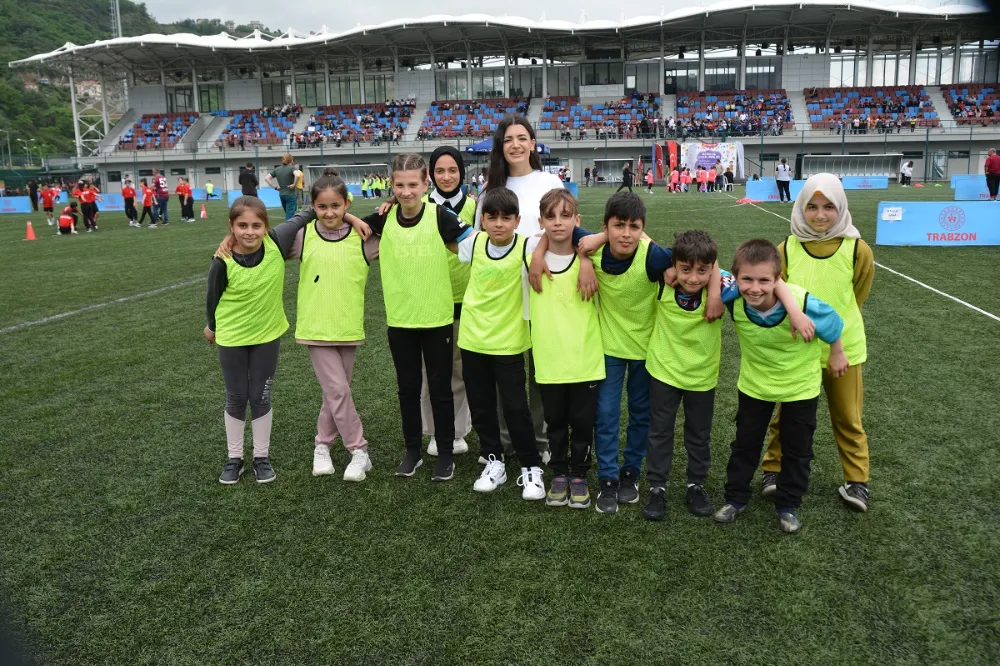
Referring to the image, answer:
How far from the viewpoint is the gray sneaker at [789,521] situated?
3.31 meters

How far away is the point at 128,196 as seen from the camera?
→ 21516 millimetres

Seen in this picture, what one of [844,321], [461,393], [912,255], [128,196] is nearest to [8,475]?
[461,393]

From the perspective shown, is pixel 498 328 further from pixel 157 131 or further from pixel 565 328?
pixel 157 131

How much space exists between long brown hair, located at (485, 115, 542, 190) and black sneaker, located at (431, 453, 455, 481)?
147 centimetres

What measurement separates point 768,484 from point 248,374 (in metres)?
2.81

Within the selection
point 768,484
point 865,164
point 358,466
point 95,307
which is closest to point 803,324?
point 768,484

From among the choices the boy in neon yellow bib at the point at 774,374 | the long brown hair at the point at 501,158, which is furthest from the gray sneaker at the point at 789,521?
the long brown hair at the point at 501,158

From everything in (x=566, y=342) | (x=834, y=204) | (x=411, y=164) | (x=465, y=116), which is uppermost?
(x=465, y=116)

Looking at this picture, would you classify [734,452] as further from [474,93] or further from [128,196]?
[474,93]

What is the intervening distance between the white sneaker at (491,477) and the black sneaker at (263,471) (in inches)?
43.7

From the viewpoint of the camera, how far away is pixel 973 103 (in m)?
43.0

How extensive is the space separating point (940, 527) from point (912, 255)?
30.7 ft

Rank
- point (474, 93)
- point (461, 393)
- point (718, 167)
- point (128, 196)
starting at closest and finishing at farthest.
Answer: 1. point (461, 393)
2. point (128, 196)
3. point (718, 167)
4. point (474, 93)

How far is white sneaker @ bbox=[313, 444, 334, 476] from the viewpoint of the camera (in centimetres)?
406
